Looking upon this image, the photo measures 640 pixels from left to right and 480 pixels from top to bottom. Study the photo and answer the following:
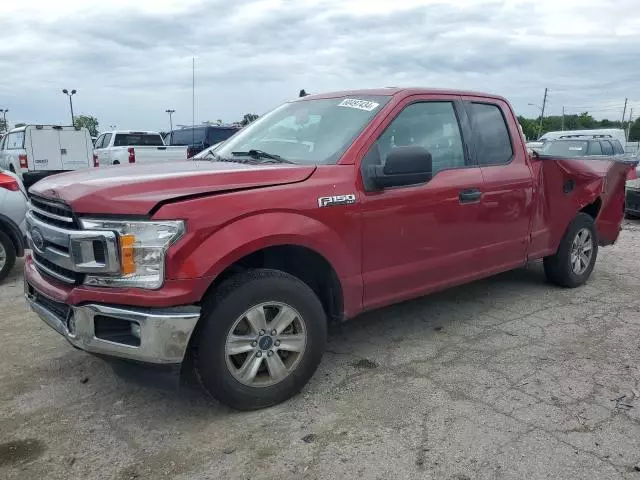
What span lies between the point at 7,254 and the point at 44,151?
11760 mm

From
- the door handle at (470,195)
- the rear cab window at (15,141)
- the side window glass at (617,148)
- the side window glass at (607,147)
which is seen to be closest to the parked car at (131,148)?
the rear cab window at (15,141)

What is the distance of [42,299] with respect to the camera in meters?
3.33

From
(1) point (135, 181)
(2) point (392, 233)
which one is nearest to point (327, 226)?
(2) point (392, 233)

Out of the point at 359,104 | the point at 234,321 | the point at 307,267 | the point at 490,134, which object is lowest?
the point at 234,321

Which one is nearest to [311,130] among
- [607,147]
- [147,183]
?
[147,183]

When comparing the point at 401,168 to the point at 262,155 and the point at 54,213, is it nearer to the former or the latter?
the point at 262,155

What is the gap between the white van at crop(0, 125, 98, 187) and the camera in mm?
16109

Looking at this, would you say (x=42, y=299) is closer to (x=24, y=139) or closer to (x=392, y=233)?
(x=392, y=233)

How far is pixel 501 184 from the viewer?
14.9 feet

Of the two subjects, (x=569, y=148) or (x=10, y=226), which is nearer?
(x=10, y=226)

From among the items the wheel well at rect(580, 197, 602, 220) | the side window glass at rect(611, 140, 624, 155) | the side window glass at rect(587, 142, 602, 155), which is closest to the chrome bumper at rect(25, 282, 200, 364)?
the wheel well at rect(580, 197, 602, 220)

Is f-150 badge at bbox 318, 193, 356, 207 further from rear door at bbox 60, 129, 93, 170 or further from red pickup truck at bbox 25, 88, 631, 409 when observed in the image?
rear door at bbox 60, 129, 93, 170

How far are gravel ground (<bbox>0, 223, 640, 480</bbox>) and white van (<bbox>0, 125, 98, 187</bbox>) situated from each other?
513 inches

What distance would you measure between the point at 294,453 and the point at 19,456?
134 cm
